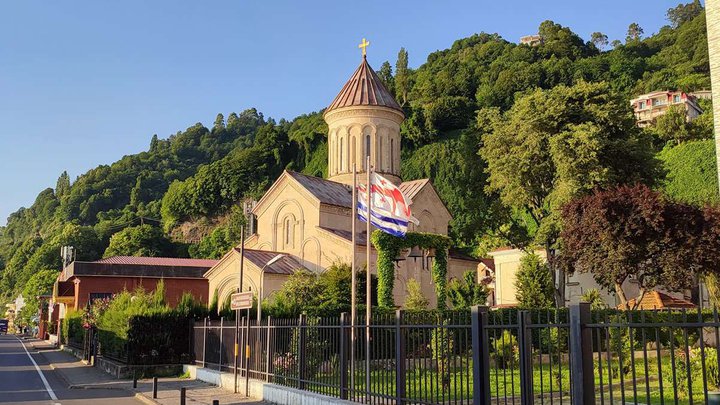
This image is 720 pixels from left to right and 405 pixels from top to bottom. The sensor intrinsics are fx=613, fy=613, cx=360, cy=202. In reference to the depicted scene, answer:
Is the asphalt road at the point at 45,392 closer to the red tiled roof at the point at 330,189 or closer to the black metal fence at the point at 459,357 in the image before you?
the black metal fence at the point at 459,357

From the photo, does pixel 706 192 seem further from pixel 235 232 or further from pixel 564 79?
pixel 235 232

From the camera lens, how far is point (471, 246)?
70375mm

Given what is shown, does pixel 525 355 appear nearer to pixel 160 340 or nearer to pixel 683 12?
pixel 160 340

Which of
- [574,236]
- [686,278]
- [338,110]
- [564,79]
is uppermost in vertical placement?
[564,79]

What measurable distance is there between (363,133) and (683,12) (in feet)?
A: 403

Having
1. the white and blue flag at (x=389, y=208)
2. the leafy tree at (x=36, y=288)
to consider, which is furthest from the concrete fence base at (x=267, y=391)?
the leafy tree at (x=36, y=288)

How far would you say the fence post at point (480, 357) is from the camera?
25.4 ft

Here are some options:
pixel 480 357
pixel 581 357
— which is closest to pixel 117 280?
pixel 480 357

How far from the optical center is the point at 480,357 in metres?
7.86

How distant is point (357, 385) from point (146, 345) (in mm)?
12574

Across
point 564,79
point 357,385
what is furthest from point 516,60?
point 357,385

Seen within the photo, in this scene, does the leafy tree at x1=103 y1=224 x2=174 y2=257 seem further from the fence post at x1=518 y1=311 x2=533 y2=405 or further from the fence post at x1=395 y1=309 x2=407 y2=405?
the fence post at x1=518 y1=311 x2=533 y2=405

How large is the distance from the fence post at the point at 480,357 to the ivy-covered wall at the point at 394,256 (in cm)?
1840

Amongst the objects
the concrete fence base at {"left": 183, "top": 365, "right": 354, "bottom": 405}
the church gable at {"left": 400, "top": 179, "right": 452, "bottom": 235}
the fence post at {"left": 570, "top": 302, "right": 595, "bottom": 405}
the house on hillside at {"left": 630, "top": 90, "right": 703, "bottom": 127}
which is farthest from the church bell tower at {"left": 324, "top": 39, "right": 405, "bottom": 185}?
the house on hillside at {"left": 630, "top": 90, "right": 703, "bottom": 127}
